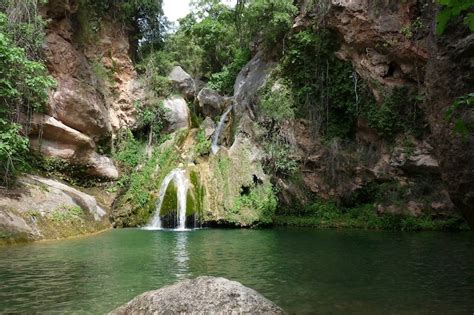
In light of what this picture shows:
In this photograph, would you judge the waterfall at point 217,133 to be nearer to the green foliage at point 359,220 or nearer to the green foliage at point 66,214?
the green foliage at point 359,220

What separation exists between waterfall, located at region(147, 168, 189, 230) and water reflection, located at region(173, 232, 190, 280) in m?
3.05

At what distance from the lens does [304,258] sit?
12203 mm

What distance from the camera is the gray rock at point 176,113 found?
26.7 m

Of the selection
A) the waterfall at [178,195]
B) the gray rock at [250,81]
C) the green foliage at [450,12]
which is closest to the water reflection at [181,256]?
the waterfall at [178,195]

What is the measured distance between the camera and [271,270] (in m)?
10.7

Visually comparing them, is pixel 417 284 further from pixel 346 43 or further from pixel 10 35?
pixel 10 35

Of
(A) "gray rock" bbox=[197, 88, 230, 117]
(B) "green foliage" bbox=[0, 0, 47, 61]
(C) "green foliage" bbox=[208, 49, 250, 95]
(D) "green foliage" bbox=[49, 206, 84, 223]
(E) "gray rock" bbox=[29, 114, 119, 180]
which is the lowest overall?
(D) "green foliage" bbox=[49, 206, 84, 223]

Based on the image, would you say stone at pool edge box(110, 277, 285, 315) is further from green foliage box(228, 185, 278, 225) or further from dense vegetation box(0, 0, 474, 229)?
green foliage box(228, 185, 278, 225)

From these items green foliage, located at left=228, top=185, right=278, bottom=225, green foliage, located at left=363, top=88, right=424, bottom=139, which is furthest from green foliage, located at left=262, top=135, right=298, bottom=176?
green foliage, located at left=363, top=88, right=424, bottom=139

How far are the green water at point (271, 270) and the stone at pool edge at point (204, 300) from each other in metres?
2.33

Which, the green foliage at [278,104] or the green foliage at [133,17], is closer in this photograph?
the green foliage at [278,104]

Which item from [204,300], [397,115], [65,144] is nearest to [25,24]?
[65,144]

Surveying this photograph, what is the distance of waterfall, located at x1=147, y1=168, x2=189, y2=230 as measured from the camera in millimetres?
20672

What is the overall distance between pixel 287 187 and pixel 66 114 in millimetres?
10813
